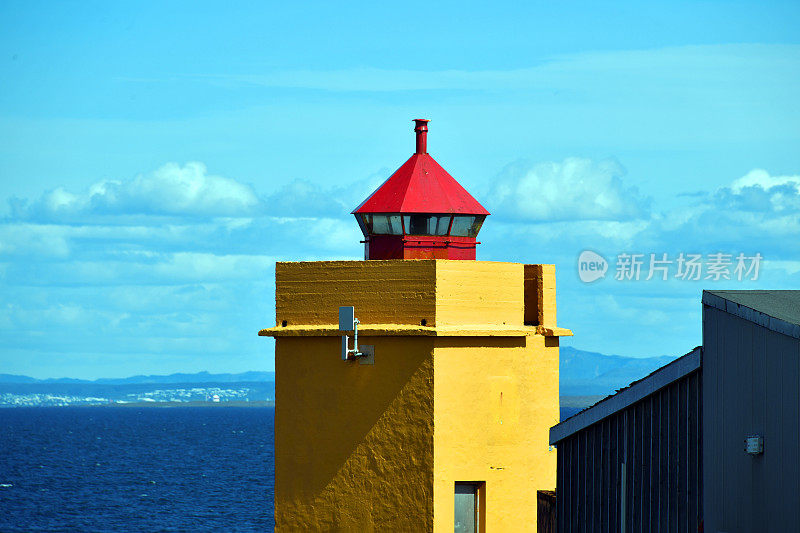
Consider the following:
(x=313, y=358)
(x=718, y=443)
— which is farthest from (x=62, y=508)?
(x=718, y=443)

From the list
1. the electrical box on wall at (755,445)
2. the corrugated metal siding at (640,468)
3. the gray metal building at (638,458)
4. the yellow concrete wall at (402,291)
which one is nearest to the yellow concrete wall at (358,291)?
the yellow concrete wall at (402,291)

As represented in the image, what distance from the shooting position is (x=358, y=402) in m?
21.4

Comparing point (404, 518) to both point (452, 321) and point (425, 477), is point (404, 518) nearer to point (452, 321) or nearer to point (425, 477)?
point (425, 477)

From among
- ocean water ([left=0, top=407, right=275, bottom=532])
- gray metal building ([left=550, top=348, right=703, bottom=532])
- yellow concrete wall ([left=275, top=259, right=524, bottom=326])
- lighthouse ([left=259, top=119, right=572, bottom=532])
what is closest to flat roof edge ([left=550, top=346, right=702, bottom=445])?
gray metal building ([left=550, top=348, right=703, bottom=532])

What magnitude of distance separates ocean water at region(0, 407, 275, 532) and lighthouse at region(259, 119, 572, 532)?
2154 inches

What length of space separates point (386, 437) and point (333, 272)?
3127 millimetres

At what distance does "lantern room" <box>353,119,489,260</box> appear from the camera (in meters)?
22.7

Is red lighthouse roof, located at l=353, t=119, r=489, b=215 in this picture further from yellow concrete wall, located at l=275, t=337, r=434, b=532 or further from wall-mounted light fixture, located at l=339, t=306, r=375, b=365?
yellow concrete wall, located at l=275, t=337, r=434, b=532

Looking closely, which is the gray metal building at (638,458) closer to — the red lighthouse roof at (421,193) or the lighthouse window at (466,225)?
the lighthouse window at (466,225)

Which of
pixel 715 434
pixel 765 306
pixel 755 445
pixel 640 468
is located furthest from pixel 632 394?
pixel 755 445

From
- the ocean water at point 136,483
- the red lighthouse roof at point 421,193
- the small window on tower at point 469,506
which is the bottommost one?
the ocean water at point 136,483

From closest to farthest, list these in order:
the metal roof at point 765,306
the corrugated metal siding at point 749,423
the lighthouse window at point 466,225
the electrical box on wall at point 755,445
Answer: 1. the corrugated metal siding at point 749,423
2. the metal roof at point 765,306
3. the electrical box on wall at point 755,445
4. the lighthouse window at point 466,225

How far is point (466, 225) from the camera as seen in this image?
23.0 metres

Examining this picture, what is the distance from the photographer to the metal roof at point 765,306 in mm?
14695
